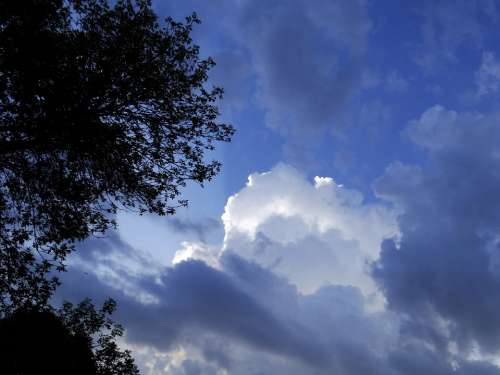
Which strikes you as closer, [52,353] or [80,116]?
[80,116]

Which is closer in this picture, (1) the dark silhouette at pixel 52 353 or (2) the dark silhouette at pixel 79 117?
(2) the dark silhouette at pixel 79 117

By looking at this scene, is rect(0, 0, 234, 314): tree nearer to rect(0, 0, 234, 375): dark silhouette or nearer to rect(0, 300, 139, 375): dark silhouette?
rect(0, 0, 234, 375): dark silhouette

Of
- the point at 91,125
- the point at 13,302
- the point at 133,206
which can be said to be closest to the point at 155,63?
the point at 91,125

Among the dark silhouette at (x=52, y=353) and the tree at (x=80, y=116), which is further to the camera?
the dark silhouette at (x=52, y=353)

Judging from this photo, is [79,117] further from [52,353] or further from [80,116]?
[52,353]

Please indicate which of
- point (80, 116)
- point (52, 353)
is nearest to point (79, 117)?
point (80, 116)

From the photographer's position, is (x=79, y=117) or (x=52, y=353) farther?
(x=52, y=353)

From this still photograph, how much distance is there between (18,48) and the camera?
15.0m

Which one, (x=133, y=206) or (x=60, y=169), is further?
(x=133, y=206)

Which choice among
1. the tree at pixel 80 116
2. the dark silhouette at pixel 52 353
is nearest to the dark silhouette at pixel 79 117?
the tree at pixel 80 116

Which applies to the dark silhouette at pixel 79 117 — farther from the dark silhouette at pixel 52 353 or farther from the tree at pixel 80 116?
the dark silhouette at pixel 52 353

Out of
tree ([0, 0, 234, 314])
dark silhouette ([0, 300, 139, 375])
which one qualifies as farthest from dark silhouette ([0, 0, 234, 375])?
dark silhouette ([0, 300, 139, 375])

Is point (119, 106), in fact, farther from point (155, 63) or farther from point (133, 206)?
point (133, 206)

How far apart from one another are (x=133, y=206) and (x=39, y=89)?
619cm
